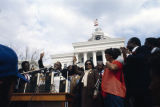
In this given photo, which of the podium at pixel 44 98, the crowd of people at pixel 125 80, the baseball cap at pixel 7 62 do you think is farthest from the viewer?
the podium at pixel 44 98

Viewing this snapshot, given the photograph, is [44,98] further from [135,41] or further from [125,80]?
[135,41]

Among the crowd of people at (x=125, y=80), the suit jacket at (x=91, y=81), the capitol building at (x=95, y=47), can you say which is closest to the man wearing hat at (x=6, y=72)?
the crowd of people at (x=125, y=80)

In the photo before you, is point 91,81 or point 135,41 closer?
point 135,41

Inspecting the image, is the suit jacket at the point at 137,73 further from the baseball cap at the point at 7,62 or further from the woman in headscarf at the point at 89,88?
the baseball cap at the point at 7,62

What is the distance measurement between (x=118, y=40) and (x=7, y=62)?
40.5 metres

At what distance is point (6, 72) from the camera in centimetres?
95

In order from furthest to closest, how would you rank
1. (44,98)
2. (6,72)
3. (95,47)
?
(95,47) → (44,98) → (6,72)

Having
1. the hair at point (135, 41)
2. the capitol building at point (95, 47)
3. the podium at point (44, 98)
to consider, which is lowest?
the podium at point (44, 98)

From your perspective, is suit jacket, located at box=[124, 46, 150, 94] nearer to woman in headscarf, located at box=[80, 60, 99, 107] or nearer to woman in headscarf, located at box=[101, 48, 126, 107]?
woman in headscarf, located at box=[101, 48, 126, 107]

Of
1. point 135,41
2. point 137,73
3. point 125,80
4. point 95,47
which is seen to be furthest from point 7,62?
point 95,47

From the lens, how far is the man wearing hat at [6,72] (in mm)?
940

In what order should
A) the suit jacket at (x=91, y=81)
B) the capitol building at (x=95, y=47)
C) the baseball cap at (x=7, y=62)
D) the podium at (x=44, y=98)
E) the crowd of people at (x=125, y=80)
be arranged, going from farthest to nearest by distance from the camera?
1. the capitol building at (x=95, y=47)
2. the suit jacket at (x=91, y=81)
3. the podium at (x=44, y=98)
4. the crowd of people at (x=125, y=80)
5. the baseball cap at (x=7, y=62)

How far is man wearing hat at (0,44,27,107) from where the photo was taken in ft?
3.09

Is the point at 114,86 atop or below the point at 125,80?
below
